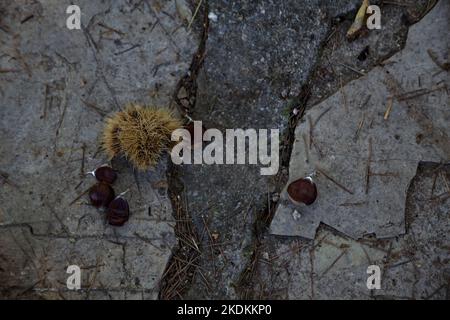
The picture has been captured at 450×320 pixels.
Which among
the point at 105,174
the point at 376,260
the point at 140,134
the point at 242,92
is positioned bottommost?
the point at 376,260

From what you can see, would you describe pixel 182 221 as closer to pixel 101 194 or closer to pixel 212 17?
pixel 101 194

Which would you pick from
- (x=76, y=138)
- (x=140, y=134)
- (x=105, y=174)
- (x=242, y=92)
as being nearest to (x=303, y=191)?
(x=242, y=92)

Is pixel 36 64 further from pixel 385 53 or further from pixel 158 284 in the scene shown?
pixel 385 53

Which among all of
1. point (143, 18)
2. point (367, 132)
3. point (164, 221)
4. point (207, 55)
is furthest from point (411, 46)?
point (164, 221)

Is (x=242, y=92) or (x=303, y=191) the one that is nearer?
(x=303, y=191)

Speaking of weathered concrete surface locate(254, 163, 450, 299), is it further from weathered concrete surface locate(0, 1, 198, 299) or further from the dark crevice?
weathered concrete surface locate(0, 1, 198, 299)

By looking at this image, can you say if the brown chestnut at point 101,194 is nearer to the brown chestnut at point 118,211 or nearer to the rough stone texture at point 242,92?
the brown chestnut at point 118,211

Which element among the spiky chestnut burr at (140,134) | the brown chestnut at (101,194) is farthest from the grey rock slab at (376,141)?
the brown chestnut at (101,194)
